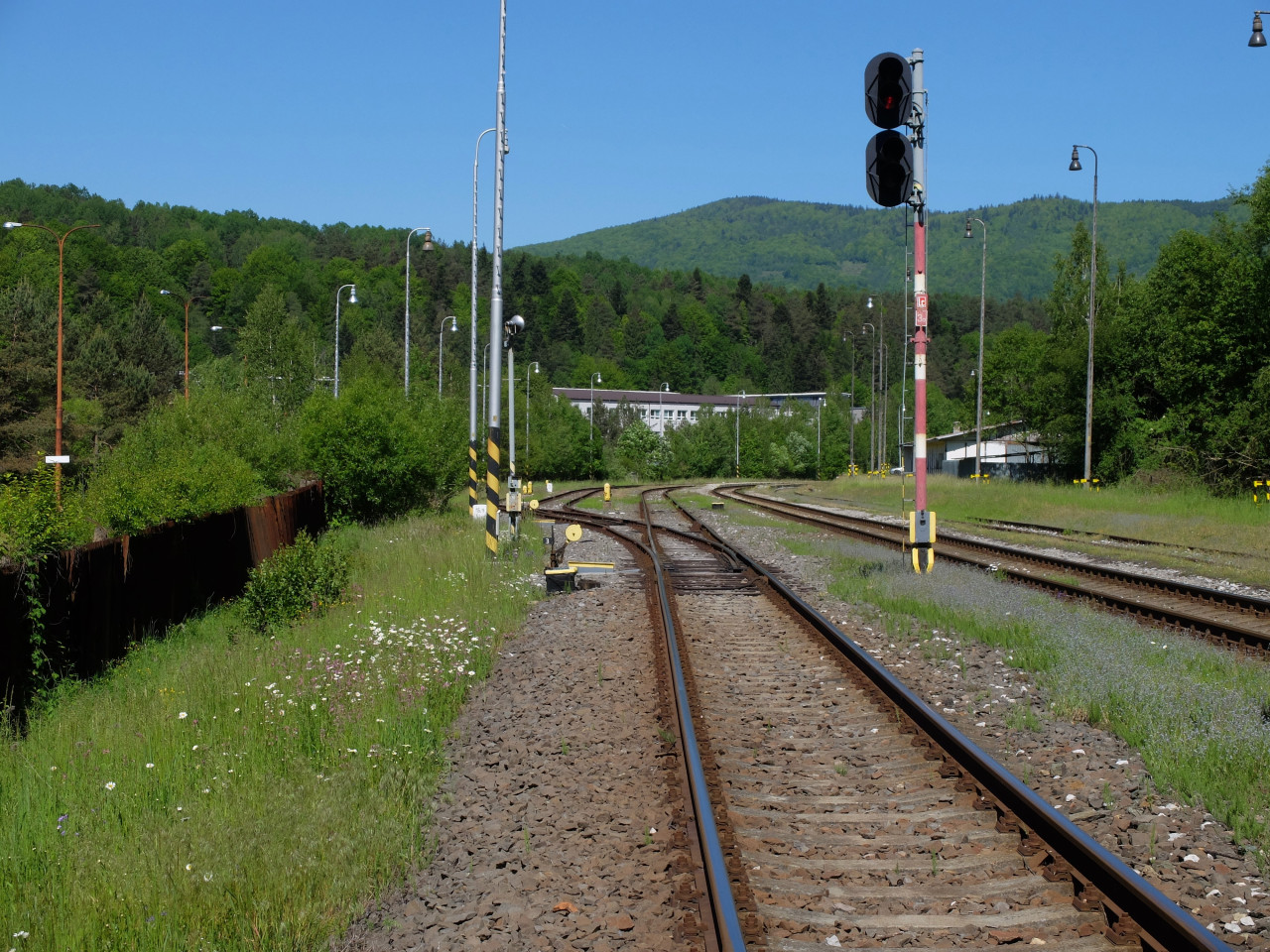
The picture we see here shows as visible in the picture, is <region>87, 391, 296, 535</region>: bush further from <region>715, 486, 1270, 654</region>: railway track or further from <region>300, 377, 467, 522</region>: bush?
<region>715, 486, 1270, 654</region>: railway track

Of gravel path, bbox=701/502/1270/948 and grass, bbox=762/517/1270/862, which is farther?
Answer: grass, bbox=762/517/1270/862

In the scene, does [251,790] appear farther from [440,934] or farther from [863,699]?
[863,699]

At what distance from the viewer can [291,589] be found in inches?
575

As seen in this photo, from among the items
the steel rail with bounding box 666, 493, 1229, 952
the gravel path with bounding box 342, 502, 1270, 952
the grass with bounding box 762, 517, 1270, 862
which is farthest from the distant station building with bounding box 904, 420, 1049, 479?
the steel rail with bounding box 666, 493, 1229, 952

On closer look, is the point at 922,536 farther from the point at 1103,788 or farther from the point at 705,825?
the point at 705,825

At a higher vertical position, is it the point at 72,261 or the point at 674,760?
the point at 72,261

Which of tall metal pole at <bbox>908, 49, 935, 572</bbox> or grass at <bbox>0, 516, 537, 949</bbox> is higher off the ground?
tall metal pole at <bbox>908, 49, 935, 572</bbox>

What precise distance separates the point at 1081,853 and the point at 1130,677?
3953mm

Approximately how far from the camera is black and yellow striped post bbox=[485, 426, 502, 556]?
1794 cm

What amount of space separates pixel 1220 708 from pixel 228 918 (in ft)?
21.5

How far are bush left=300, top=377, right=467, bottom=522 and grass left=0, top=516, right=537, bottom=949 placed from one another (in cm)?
1501

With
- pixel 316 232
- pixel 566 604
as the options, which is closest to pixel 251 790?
pixel 566 604

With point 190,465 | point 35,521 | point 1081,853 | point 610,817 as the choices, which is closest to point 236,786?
point 610,817

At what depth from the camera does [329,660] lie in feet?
32.3
